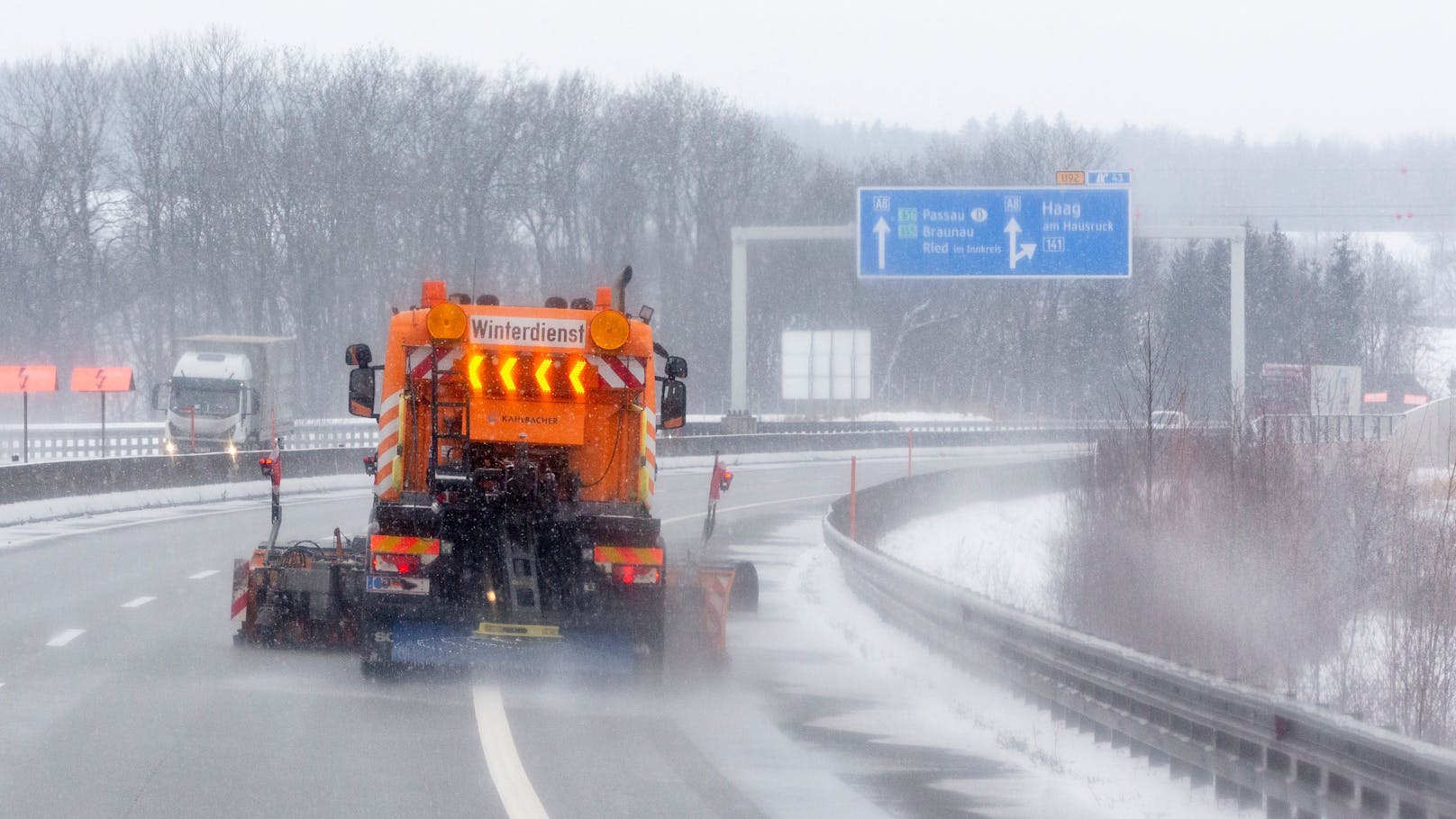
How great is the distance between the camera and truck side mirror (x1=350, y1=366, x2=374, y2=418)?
11.3m

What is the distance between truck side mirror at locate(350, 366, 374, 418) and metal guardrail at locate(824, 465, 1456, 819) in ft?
13.6

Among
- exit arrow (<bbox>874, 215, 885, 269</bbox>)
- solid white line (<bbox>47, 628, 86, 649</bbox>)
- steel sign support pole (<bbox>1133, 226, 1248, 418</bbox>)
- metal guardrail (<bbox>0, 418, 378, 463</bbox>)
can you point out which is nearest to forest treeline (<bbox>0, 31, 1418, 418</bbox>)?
metal guardrail (<bbox>0, 418, 378, 463</bbox>)

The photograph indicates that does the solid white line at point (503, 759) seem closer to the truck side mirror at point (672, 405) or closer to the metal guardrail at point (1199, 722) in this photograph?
the truck side mirror at point (672, 405)

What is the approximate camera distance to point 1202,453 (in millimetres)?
20562

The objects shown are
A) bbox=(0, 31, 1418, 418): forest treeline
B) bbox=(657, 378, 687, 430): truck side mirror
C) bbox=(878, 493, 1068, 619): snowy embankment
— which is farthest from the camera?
bbox=(0, 31, 1418, 418): forest treeline

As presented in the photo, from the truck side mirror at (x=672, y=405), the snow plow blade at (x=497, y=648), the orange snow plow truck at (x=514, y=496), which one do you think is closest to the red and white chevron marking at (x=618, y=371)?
the orange snow plow truck at (x=514, y=496)

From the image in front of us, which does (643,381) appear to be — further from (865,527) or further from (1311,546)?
(865,527)

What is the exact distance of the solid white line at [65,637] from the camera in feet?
40.7

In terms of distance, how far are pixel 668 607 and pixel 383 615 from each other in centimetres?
264

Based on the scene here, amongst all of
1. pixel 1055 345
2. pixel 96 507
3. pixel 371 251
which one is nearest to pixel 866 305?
pixel 1055 345

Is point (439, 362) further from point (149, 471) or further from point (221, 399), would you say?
point (221, 399)

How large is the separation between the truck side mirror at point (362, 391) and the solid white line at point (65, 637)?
3.09 meters

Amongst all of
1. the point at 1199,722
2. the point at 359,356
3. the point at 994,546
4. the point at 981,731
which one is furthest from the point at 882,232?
the point at 1199,722

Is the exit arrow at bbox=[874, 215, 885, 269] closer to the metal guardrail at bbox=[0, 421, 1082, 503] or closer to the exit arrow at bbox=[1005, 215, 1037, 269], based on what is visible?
the exit arrow at bbox=[1005, 215, 1037, 269]
